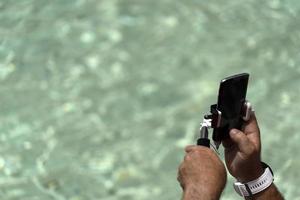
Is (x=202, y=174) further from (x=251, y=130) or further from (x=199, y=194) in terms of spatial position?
(x=251, y=130)

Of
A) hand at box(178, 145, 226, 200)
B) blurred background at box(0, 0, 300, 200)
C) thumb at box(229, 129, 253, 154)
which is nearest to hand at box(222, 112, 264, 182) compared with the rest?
thumb at box(229, 129, 253, 154)

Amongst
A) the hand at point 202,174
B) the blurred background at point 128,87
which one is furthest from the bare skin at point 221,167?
the blurred background at point 128,87

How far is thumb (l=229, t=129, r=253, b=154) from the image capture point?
1890 mm

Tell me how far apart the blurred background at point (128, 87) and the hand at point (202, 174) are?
126cm

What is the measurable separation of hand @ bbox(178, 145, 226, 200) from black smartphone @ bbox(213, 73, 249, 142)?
11 centimetres

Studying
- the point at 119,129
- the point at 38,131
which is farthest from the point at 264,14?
the point at 38,131

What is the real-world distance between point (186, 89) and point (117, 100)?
15.5 inches

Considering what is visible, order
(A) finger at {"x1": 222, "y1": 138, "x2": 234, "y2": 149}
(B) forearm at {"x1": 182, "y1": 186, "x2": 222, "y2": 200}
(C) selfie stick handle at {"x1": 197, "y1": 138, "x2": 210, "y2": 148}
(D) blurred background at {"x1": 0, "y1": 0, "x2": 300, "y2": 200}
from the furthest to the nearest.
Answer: (D) blurred background at {"x1": 0, "y1": 0, "x2": 300, "y2": 200}, (A) finger at {"x1": 222, "y1": 138, "x2": 234, "y2": 149}, (C) selfie stick handle at {"x1": 197, "y1": 138, "x2": 210, "y2": 148}, (B) forearm at {"x1": 182, "y1": 186, "x2": 222, "y2": 200}

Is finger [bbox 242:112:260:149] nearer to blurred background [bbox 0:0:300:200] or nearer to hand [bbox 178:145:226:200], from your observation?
hand [bbox 178:145:226:200]

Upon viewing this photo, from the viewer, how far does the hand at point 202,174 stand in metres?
1.71

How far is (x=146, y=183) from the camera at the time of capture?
3107mm

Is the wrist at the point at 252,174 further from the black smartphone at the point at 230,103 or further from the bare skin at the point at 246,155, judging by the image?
the black smartphone at the point at 230,103

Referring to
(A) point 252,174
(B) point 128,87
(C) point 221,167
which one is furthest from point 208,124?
(B) point 128,87

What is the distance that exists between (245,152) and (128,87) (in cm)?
178
